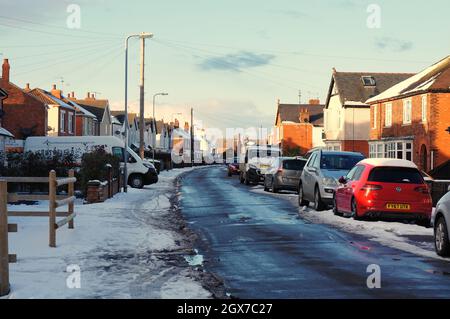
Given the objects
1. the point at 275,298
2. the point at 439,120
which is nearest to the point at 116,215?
the point at 275,298

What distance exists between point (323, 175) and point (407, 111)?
24564 millimetres

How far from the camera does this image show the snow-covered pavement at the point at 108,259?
7.91 m

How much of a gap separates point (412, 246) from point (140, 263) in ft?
18.1

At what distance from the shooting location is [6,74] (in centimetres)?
5653

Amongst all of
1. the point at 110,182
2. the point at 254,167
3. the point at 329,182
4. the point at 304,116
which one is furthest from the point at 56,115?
the point at 329,182

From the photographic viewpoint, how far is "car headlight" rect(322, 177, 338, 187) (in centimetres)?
2017

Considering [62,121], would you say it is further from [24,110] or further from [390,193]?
[390,193]

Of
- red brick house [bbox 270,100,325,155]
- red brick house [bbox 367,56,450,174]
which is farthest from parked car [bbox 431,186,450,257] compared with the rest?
red brick house [bbox 270,100,325,155]

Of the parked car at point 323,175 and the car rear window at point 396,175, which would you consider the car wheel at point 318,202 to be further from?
the car rear window at point 396,175

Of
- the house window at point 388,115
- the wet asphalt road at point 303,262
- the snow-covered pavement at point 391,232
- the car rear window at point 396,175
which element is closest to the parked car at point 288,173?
the snow-covered pavement at point 391,232

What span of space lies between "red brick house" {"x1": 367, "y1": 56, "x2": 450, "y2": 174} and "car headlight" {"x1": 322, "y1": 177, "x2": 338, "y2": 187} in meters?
20.9

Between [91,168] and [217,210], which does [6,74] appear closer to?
[91,168]

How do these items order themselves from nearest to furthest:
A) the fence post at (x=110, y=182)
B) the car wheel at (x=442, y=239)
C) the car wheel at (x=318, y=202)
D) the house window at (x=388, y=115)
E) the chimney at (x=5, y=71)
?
the car wheel at (x=442, y=239), the car wheel at (x=318, y=202), the fence post at (x=110, y=182), the house window at (x=388, y=115), the chimney at (x=5, y=71)

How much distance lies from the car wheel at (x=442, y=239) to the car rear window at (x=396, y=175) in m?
5.18
